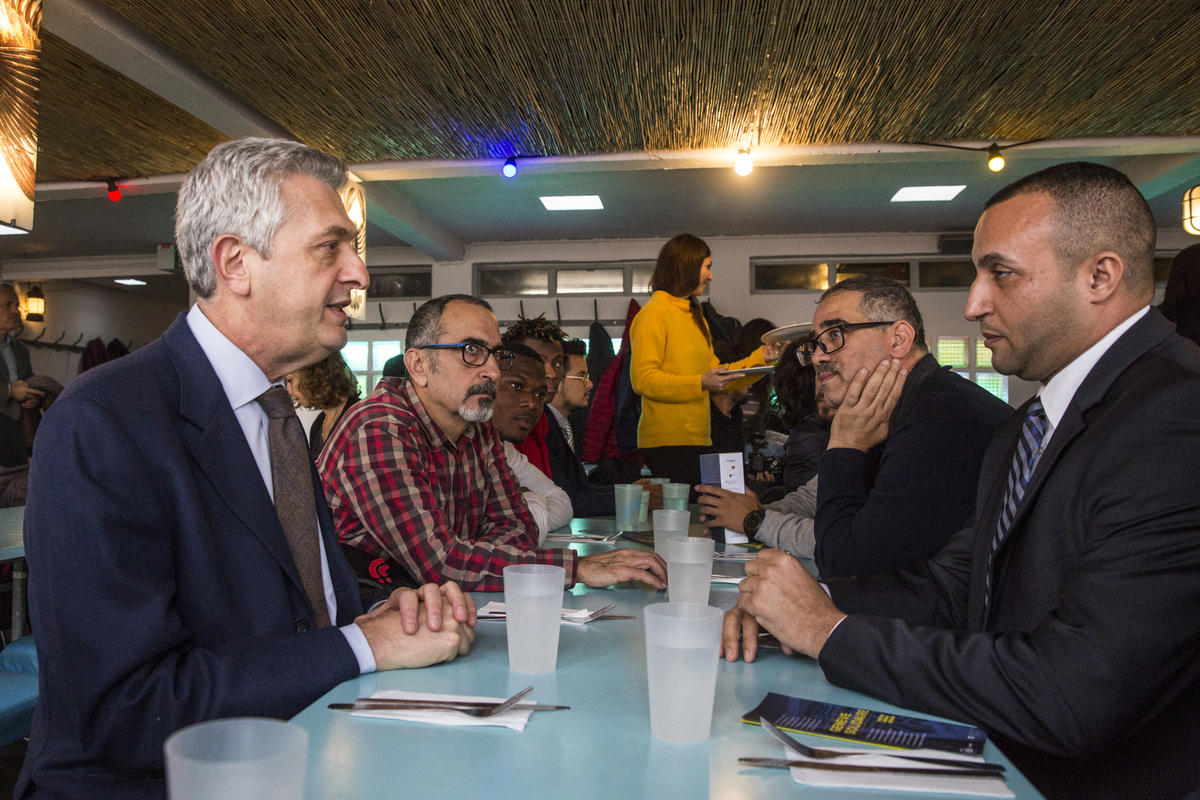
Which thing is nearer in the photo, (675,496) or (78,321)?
(675,496)

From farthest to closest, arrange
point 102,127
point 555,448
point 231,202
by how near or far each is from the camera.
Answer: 1. point 102,127
2. point 555,448
3. point 231,202

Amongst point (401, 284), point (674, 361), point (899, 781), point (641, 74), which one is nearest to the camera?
point (899, 781)

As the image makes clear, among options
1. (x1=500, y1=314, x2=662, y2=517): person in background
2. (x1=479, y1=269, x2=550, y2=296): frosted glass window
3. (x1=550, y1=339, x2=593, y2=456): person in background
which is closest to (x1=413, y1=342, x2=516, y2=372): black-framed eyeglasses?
(x1=500, y1=314, x2=662, y2=517): person in background

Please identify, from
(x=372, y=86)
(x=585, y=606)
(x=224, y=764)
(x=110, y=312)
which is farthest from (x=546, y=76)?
(x=110, y=312)

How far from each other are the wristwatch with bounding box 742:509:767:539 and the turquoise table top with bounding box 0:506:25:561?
1729 mm

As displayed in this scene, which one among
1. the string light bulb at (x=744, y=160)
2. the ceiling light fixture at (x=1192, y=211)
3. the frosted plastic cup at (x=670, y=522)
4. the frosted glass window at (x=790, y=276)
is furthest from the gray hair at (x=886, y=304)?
the frosted glass window at (x=790, y=276)

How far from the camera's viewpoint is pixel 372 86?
14.3ft

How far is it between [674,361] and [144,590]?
3236mm

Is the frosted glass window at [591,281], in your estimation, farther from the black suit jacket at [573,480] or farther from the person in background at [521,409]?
the person in background at [521,409]

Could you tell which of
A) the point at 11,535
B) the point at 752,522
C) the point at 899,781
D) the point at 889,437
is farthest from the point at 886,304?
the point at 11,535

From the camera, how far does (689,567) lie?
1410 mm

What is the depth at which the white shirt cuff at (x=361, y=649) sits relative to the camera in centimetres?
108

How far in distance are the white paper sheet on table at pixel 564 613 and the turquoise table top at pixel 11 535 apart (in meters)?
1.08

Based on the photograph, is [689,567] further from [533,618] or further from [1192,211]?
[1192,211]
